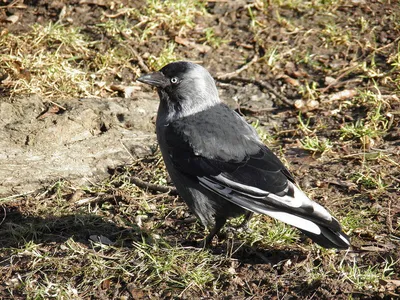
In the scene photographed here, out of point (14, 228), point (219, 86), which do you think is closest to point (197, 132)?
point (14, 228)

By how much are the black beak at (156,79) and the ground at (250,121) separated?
827mm

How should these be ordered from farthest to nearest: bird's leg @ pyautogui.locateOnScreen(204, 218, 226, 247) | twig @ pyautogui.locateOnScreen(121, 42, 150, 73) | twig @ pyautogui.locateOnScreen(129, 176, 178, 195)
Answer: twig @ pyautogui.locateOnScreen(121, 42, 150, 73) → twig @ pyautogui.locateOnScreen(129, 176, 178, 195) → bird's leg @ pyautogui.locateOnScreen(204, 218, 226, 247)

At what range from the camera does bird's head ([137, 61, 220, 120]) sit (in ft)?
19.0

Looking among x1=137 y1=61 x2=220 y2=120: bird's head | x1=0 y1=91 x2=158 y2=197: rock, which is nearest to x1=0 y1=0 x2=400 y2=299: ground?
x1=0 y1=91 x2=158 y2=197: rock

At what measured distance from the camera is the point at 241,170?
16.6ft

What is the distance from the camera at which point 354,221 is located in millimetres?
5402

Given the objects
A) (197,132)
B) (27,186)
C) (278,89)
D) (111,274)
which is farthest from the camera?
(278,89)

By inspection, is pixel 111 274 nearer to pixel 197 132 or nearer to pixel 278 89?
pixel 197 132

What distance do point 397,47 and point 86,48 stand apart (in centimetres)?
356

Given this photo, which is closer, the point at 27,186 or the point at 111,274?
the point at 111,274

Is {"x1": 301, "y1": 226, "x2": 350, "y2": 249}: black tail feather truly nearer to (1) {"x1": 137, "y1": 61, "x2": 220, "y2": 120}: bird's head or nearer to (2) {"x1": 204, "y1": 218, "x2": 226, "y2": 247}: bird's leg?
(2) {"x1": 204, "y1": 218, "x2": 226, "y2": 247}: bird's leg

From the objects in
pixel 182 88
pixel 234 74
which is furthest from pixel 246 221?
pixel 234 74

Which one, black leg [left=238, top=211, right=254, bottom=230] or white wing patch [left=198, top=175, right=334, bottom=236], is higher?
white wing patch [left=198, top=175, right=334, bottom=236]

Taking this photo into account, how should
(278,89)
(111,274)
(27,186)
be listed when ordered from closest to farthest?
(111,274)
(27,186)
(278,89)
